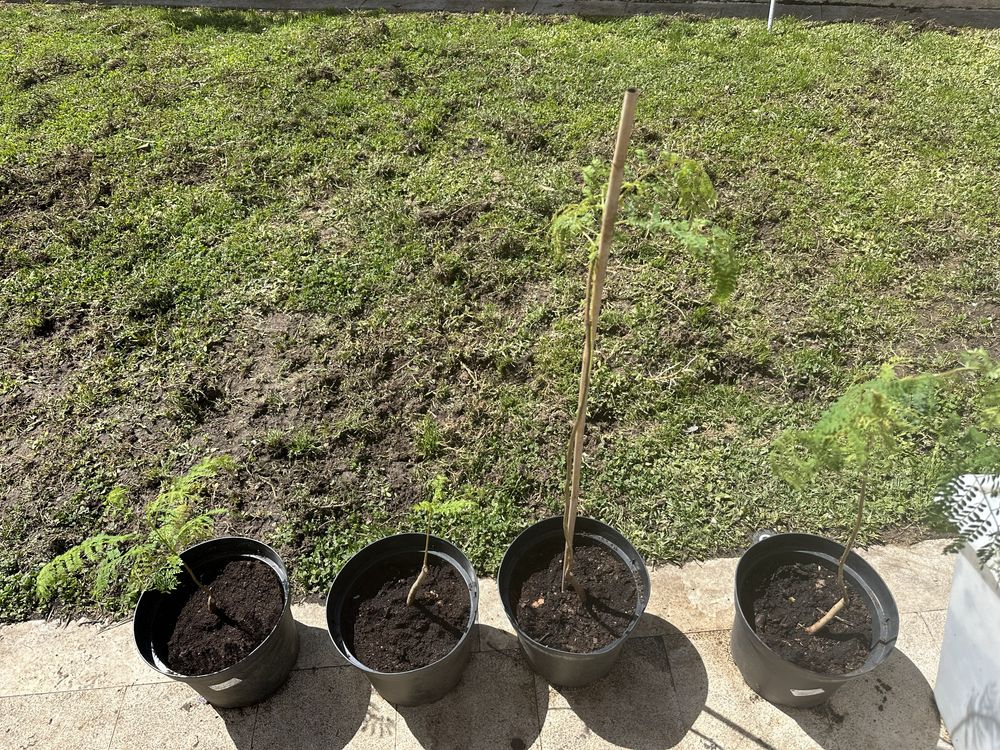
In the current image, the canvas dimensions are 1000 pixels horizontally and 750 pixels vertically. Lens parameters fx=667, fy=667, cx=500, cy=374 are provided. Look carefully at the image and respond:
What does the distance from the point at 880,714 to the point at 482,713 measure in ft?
5.04

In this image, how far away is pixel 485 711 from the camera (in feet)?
8.71

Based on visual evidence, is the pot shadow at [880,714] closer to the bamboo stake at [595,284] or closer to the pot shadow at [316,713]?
the bamboo stake at [595,284]

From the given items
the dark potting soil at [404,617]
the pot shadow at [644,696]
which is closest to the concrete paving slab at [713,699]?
the pot shadow at [644,696]

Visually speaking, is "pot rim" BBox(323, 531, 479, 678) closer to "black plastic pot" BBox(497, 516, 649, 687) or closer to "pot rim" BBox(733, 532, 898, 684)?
"black plastic pot" BBox(497, 516, 649, 687)

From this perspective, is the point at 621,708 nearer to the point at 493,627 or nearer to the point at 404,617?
the point at 493,627

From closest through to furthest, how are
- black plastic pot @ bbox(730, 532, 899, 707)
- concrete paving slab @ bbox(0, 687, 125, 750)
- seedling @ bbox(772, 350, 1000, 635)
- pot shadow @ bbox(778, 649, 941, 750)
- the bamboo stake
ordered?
the bamboo stake, seedling @ bbox(772, 350, 1000, 635), black plastic pot @ bbox(730, 532, 899, 707), pot shadow @ bbox(778, 649, 941, 750), concrete paving slab @ bbox(0, 687, 125, 750)

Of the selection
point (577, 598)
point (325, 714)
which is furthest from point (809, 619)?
point (325, 714)

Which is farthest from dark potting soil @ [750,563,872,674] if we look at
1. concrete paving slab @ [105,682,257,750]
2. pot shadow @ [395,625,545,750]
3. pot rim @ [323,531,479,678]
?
concrete paving slab @ [105,682,257,750]

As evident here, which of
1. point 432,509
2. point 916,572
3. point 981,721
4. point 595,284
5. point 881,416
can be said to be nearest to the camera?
point 595,284

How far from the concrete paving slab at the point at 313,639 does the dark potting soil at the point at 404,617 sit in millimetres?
249

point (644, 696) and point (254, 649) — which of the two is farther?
point (644, 696)

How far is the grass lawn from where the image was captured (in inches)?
134

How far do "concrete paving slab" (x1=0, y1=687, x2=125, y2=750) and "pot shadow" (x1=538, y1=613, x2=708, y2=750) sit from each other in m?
1.74

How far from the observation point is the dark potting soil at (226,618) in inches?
99.7
